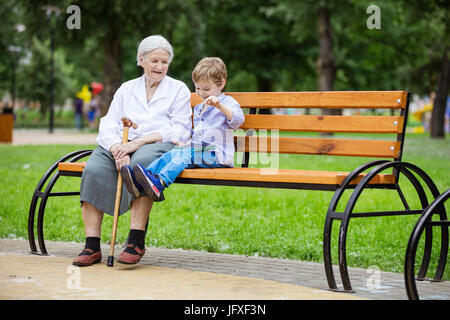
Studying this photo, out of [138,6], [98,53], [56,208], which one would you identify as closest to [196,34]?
[138,6]

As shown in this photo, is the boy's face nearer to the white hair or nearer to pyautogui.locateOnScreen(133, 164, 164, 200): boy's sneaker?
the white hair

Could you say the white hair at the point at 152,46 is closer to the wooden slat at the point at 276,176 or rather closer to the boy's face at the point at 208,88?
the boy's face at the point at 208,88

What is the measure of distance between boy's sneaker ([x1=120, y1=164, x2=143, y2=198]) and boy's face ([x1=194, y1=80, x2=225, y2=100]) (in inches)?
37.0

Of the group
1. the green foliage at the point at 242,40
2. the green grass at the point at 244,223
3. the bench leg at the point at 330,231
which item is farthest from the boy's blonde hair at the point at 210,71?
the green foliage at the point at 242,40

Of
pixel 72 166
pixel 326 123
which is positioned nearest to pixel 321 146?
pixel 326 123

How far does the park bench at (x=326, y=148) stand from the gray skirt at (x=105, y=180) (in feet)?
0.77

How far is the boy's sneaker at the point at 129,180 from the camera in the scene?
442 cm

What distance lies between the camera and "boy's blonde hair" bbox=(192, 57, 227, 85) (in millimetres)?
4957

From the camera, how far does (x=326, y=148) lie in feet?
16.6

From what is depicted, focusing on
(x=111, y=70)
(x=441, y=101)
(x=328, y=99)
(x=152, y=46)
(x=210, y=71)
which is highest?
(x=111, y=70)

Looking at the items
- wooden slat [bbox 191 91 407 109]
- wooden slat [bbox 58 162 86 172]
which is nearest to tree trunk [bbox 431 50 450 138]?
wooden slat [bbox 191 91 407 109]

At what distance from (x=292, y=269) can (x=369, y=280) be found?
0.58 m

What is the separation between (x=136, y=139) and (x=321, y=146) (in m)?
1.31

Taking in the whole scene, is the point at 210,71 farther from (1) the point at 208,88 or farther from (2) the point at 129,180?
(2) the point at 129,180
